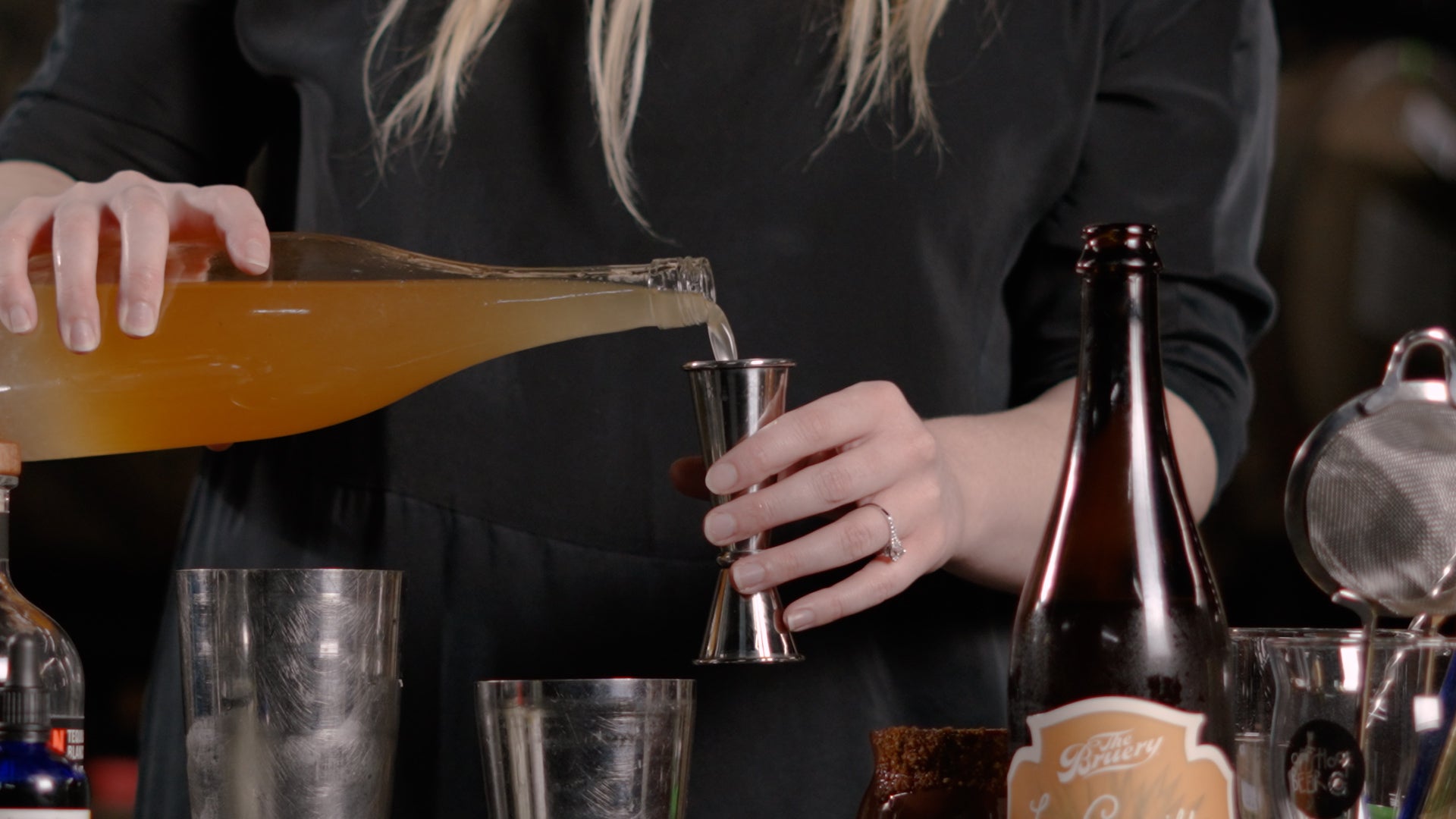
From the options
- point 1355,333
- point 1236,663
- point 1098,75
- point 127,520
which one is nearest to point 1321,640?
point 1236,663

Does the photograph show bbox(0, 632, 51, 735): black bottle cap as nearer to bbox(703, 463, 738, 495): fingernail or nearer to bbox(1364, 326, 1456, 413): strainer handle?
bbox(703, 463, 738, 495): fingernail

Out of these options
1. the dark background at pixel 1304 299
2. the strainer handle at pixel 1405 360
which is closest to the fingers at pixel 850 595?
the strainer handle at pixel 1405 360

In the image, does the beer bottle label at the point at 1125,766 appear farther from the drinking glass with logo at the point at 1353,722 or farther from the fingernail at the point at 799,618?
the fingernail at the point at 799,618

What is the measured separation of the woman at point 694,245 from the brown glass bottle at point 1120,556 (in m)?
0.37

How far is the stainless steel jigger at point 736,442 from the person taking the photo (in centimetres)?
52

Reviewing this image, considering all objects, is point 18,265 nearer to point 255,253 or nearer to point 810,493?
point 255,253

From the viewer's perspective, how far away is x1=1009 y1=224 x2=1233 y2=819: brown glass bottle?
1.62 feet

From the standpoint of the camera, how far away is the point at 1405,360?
500 millimetres

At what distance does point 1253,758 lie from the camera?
0.47 metres

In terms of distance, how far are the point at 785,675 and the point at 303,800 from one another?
20.6 inches

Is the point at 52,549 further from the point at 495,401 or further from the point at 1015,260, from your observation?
the point at 1015,260

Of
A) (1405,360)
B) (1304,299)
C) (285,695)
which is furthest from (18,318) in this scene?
(1304,299)

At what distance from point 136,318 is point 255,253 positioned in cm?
7

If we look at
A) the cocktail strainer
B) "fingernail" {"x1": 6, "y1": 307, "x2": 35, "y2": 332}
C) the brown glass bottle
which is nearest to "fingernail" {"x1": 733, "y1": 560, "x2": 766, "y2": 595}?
the brown glass bottle
